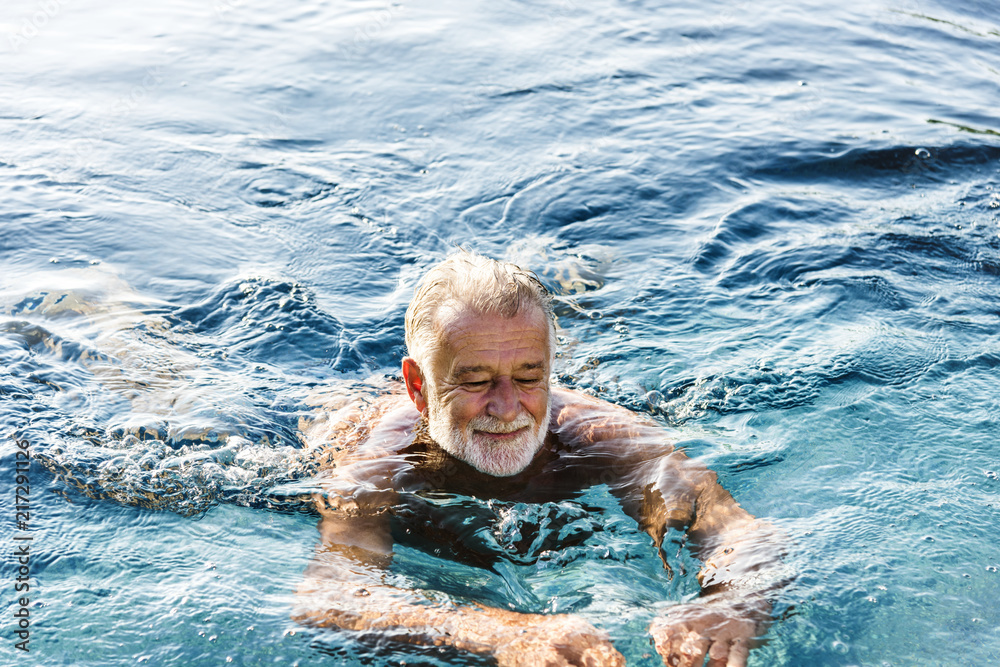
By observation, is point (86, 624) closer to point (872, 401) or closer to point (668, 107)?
point (872, 401)

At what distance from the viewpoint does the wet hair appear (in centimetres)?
424

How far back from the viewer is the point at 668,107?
1045 centimetres

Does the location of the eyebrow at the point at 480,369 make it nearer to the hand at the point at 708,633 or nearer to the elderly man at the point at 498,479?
the elderly man at the point at 498,479

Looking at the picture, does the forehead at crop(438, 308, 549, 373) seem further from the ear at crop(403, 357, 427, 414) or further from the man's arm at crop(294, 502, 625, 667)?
the man's arm at crop(294, 502, 625, 667)

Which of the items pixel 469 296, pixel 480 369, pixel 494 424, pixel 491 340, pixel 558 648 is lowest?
pixel 558 648

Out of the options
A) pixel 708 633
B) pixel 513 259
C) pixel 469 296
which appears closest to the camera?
pixel 708 633

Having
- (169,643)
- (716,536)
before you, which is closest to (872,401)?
(716,536)

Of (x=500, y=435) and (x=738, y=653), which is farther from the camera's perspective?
(x=500, y=435)

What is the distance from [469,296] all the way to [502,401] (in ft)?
1.65

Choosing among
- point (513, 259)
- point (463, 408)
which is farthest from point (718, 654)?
point (513, 259)

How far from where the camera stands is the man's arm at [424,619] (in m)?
3.38

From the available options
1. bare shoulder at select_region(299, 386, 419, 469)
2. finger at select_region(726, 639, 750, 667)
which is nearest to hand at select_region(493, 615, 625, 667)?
finger at select_region(726, 639, 750, 667)

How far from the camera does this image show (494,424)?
4.25 meters

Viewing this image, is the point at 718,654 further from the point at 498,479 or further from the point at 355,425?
the point at 355,425
